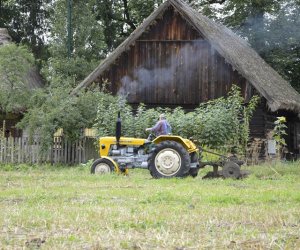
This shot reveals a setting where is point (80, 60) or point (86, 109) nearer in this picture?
point (86, 109)

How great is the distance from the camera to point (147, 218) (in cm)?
703

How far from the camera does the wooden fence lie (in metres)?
21.9

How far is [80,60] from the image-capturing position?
32.3 meters

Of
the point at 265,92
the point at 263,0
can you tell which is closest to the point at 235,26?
the point at 263,0

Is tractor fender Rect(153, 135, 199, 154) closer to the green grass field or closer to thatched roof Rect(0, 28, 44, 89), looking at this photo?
the green grass field

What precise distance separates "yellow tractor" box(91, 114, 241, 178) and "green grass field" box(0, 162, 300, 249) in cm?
236

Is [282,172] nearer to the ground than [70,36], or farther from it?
nearer to the ground

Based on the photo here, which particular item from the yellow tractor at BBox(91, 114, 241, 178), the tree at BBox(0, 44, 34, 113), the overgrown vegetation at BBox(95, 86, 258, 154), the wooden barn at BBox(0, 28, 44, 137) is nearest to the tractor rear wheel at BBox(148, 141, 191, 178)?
the yellow tractor at BBox(91, 114, 241, 178)

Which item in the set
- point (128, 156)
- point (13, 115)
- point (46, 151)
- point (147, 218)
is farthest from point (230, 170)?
point (13, 115)

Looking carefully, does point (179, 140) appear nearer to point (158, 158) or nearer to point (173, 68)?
point (158, 158)

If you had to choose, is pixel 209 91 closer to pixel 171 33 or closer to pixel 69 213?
pixel 171 33

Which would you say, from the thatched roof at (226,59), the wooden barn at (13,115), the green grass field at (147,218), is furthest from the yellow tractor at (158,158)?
the wooden barn at (13,115)

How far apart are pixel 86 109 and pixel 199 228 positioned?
16.6 meters

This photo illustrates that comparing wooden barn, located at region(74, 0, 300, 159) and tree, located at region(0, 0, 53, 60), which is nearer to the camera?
wooden barn, located at region(74, 0, 300, 159)
